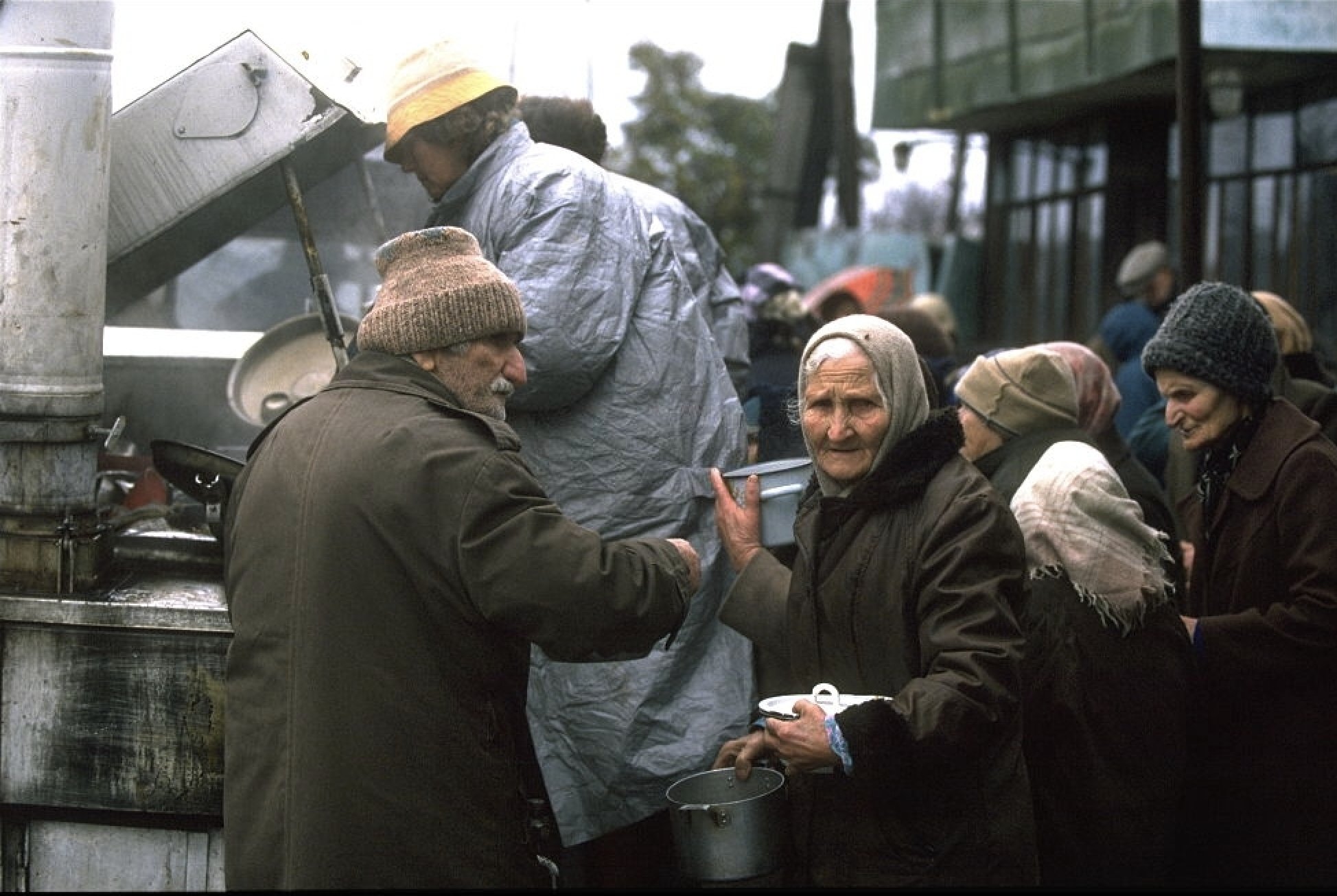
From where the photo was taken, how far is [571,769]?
13.4 feet

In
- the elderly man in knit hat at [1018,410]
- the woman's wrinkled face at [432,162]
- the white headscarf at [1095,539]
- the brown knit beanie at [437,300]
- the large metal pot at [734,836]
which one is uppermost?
the woman's wrinkled face at [432,162]

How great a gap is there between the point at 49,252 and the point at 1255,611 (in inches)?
116

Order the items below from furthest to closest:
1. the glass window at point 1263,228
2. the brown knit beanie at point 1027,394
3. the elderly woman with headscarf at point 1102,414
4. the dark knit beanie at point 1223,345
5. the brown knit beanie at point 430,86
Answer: the glass window at point 1263,228 → the elderly woman with headscarf at point 1102,414 → the brown knit beanie at point 1027,394 → the brown knit beanie at point 430,86 → the dark knit beanie at point 1223,345

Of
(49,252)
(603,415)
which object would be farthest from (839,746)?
(49,252)

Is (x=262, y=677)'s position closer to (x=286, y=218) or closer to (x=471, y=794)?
(x=471, y=794)

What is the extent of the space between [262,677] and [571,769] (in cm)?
151

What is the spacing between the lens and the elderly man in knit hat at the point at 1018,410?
157 inches

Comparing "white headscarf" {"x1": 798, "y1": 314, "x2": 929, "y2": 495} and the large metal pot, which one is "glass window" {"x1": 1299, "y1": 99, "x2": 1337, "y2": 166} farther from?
the large metal pot

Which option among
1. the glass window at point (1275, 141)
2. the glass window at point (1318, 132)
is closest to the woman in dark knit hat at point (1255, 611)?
the glass window at point (1318, 132)

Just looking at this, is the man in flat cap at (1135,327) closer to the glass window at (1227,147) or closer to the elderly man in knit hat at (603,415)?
the elderly man in knit hat at (603,415)

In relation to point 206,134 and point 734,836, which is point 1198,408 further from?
point 206,134

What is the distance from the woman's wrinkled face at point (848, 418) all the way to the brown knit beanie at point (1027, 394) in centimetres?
110

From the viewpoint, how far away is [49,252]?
3.58m

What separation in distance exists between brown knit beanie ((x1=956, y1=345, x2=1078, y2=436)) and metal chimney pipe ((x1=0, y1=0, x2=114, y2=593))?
2.24m
